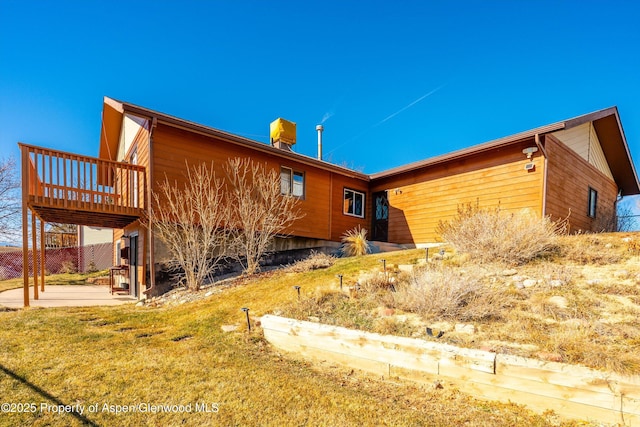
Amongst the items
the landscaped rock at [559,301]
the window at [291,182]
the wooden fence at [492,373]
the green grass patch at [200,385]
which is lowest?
the green grass patch at [200,385]

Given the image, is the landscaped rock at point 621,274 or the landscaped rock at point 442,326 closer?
the landscaped rock at point 442,326

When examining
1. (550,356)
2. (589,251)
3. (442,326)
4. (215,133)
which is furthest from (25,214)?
(589,251)

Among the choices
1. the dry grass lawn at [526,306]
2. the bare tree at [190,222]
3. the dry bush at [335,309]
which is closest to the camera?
the dry grass lawn at [526,306]

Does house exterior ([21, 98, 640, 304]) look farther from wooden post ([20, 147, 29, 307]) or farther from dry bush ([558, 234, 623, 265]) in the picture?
dry bush ([558, 234, 623, 265])

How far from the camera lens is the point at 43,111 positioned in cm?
1394

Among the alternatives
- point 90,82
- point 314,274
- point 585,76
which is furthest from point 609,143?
point 90,82

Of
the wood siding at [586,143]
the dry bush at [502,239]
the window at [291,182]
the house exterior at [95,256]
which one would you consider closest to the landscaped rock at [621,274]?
the dry bush at [502,239]

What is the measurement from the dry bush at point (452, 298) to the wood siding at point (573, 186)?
19.6ft

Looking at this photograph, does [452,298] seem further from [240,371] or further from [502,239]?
[240,371]

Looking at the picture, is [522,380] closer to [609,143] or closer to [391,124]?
[609,143]

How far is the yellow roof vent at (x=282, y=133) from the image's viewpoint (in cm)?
1347

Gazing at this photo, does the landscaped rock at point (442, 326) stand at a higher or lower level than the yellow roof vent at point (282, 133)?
lower

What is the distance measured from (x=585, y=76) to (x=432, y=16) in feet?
21.0

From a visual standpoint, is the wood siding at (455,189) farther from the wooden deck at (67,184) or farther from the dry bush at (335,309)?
the wooden deck at (67,184)
